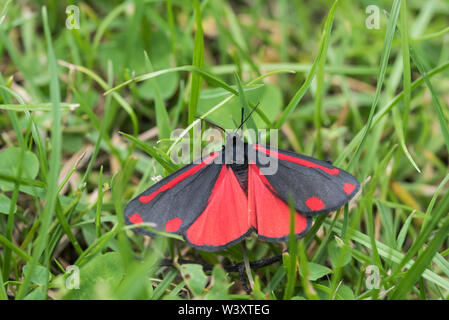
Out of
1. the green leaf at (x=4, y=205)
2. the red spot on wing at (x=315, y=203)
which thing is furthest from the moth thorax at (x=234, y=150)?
the green leaf at (x=4, y=205)

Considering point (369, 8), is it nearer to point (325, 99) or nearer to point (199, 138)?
point (325, 99)

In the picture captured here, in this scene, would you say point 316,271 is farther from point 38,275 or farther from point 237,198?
point 38,275

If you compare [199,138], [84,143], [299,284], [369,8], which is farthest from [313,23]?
[299,284]

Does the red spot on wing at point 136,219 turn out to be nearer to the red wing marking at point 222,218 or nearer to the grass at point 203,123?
the grass at point 203,123

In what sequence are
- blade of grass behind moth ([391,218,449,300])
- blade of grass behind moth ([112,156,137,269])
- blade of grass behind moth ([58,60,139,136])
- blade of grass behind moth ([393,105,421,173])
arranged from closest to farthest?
blade of grass behind moth ([112,156,137,269]) → blade of grass behind moth ([391,218,449,300]) → blade of grass behind moth ([393,105,421,173]) → blade of grass behind moth ([58,60,139,136])

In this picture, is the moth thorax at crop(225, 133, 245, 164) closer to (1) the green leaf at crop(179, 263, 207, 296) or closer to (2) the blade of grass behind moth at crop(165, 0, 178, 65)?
(1) the green leaf at crop(179, 263, 207, 296)

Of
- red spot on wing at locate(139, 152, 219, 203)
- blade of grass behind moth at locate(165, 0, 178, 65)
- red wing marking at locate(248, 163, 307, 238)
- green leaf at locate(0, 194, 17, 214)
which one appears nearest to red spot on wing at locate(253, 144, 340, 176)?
red wing marking at locate(248, 163, 307, 238)

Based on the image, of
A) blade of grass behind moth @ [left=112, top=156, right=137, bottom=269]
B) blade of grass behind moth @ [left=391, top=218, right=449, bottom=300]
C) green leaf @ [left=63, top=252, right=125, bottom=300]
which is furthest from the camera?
green leaf @ [left=63, top=252, right=125, bottom=300]

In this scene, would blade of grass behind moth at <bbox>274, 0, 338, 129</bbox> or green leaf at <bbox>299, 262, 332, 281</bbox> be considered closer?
green leaf at <bbox>299, 262, 332, 281</bbox>
